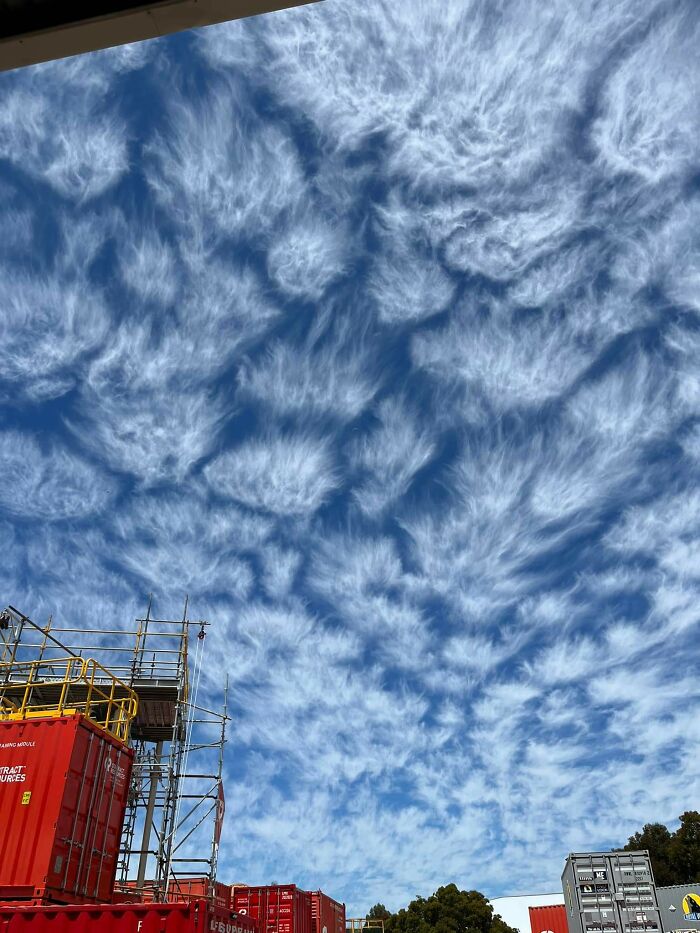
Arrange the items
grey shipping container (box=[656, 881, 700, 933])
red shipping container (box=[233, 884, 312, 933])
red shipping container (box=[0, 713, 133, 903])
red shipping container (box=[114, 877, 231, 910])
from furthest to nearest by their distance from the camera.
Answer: grey shipping container (box=[656, 881, 700, 933]), red shipping container (box=[233, 884, 312, 933]), red shipping container (box=[114, 877, 231, 910]), red shipping container (box=[0, 713, 133, 903])

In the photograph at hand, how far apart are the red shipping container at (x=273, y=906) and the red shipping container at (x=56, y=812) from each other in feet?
25.8

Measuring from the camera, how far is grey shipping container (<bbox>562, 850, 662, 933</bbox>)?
1069 inches

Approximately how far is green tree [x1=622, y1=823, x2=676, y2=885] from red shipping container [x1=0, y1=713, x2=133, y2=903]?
65.7 metres

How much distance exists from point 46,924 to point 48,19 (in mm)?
11982

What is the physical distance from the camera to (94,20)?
3139mm

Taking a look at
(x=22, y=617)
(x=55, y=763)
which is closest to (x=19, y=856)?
(x=55, y=763)

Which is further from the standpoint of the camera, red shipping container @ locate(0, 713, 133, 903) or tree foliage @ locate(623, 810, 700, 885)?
tree foliage @ locate(623, 810, 700, 885)

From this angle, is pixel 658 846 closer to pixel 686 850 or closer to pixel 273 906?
pixel 686 850

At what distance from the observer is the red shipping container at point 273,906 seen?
20.4 meters

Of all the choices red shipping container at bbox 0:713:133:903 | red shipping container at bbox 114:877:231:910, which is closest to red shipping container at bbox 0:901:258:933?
red shipping container at bbox 0:713:133:903

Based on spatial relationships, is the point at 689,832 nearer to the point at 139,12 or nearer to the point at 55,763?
the point at 55,763

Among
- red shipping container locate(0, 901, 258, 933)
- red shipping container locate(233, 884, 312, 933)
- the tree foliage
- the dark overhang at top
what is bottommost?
red shipping container locate(0, 901, 258, 933)

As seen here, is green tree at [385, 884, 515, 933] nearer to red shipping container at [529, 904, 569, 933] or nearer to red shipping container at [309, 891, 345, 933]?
red shipping container at [529, 904, 569, 933]

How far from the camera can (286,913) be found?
810 inches
